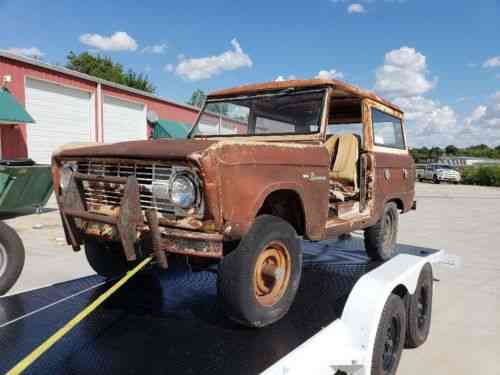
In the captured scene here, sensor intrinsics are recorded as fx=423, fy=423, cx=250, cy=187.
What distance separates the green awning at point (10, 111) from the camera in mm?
11302

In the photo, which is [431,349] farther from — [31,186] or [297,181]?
[31,186]

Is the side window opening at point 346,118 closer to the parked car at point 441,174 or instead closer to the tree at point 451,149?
the parked car at point 441,174

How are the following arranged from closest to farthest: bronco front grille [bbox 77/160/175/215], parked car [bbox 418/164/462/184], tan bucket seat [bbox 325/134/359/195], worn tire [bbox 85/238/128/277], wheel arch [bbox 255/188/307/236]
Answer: bronco front grille [bbox 77/160/175/215]
wheel arch [bbox 255/188/307/236]
worn tire [bbox 85/238/128/277]
tan bucket seat [bbox 325/134/359/195]
parked car [bbox 418/164/462/184]

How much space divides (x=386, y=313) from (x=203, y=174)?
1571 mm

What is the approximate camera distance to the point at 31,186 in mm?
9023

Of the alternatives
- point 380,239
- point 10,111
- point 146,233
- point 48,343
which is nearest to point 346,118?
point 380,239

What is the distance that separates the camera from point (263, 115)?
13.5 feet

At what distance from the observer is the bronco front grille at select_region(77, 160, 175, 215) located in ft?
8.65

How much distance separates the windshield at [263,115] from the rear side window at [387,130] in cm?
111

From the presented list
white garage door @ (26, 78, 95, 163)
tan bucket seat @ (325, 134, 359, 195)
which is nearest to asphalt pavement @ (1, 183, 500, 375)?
tan bucket seat @ (325, 134, 359, 195)

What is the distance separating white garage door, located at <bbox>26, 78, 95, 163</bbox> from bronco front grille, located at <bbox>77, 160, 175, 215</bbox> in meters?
11.7

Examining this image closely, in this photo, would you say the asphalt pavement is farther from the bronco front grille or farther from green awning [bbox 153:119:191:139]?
green awning [bbox 153:119:191:139]

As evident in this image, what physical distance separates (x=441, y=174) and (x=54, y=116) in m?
29.1

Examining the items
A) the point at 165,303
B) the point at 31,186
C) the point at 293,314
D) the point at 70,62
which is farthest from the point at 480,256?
the point at 70,62
